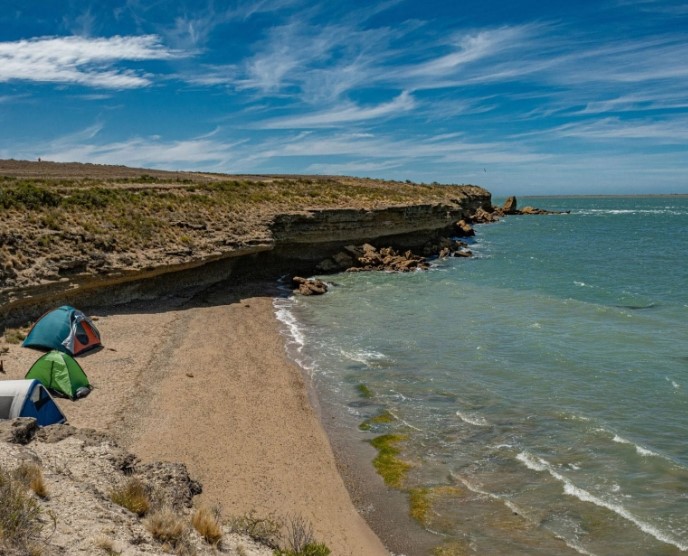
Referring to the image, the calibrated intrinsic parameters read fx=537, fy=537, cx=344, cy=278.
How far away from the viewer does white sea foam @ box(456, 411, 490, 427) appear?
15.5m

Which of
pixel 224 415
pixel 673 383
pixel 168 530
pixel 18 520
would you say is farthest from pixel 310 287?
pixel 18 520

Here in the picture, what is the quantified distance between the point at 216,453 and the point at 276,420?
264 centimetres

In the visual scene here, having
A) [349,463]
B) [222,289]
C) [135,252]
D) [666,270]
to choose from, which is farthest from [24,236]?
[666,270]

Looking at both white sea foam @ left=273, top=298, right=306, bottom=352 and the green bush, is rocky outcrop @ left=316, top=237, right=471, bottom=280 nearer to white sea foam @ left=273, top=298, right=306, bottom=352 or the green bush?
white sea foam @ left=273, top=298, right=306, bottom=352

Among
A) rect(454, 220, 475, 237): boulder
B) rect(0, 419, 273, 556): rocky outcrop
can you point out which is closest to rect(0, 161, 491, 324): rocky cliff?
rect(0, 419, 273, 556): rocky outcrop

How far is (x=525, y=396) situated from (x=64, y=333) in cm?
1613

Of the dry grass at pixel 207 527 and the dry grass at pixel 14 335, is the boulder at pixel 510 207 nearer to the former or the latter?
the dry grass at pixel 14 335

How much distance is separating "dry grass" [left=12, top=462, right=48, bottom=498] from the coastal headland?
3.65 m

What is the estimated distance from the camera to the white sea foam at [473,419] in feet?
50.7

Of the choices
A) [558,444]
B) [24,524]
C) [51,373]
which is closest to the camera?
[24,524]

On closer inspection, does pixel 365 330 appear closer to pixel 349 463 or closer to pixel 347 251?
pixel 349 463

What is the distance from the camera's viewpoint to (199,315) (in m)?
27.2

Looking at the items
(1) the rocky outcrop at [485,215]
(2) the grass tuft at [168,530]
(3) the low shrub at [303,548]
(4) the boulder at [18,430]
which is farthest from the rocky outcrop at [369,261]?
(2) the grass tuft at [168,530]

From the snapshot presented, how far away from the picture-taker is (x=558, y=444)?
14.2m
